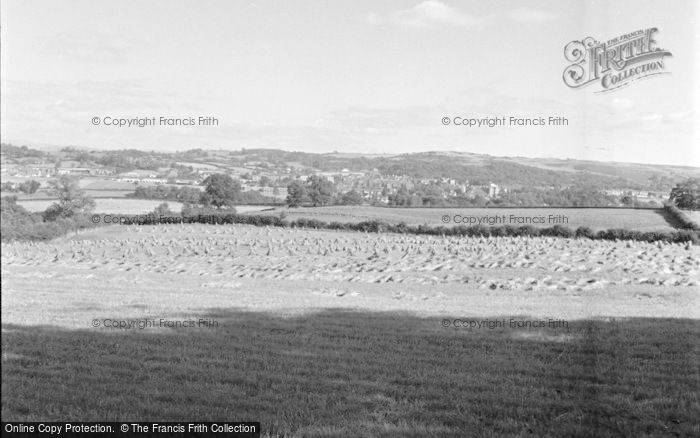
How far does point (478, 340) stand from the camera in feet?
38.3

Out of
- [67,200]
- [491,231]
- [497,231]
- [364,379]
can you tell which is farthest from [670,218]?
[67,200]

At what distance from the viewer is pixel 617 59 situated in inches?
459

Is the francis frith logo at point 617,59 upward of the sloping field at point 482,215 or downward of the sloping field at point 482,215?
upward

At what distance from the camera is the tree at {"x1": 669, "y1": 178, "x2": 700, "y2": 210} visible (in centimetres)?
1847

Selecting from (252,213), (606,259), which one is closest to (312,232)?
(252,213)

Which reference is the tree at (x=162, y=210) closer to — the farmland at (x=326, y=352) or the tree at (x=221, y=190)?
the farmland at (x=326, y=352)

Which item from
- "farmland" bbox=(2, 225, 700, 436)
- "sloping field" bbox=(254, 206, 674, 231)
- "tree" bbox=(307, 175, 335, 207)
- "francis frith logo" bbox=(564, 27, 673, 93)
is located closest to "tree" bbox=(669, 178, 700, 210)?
"sloping field" bbox=(254, 206, 674, 231)

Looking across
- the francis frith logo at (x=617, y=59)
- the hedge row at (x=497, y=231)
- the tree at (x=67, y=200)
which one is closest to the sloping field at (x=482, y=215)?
the hedge row at (x=497, y=231)

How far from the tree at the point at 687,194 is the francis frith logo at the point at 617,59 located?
272 inches

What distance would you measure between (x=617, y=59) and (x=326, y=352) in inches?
294

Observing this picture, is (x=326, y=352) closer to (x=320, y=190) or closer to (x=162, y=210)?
(x=162, y=210)

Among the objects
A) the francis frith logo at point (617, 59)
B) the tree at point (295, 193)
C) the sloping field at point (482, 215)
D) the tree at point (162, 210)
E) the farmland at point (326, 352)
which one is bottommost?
the farmland at point (326, 352)

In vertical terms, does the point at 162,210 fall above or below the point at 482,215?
above

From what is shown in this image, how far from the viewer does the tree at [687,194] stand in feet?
60.6
